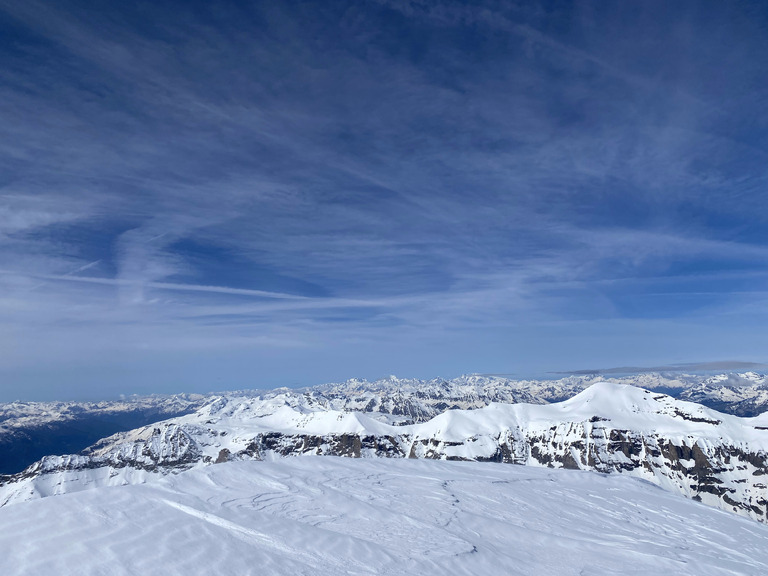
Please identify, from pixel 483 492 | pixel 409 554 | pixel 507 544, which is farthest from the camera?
pixel 483 492

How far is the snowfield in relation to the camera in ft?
47.1

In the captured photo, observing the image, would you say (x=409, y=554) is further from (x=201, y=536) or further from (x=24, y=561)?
(x=24, y=561)

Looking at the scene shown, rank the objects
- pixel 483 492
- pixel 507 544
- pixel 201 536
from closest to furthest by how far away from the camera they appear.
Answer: pixel 201 536 → pixel 507 544 → pixel 483 492

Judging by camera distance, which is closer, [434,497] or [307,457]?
[434,497]

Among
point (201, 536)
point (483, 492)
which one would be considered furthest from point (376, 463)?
point (201, 536)

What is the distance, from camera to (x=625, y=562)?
1972cm

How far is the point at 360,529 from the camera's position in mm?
19656

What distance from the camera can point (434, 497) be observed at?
2702 centimetres

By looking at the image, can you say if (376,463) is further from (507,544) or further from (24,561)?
(24,561)

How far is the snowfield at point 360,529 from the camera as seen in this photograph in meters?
14.3

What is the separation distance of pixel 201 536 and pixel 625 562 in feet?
60.1

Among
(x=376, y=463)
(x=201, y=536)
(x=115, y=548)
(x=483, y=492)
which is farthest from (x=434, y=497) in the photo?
(x=115, y=548)

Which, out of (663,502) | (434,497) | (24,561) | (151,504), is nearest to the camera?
(24,561)

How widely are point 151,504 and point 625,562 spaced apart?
21194 millimetres
